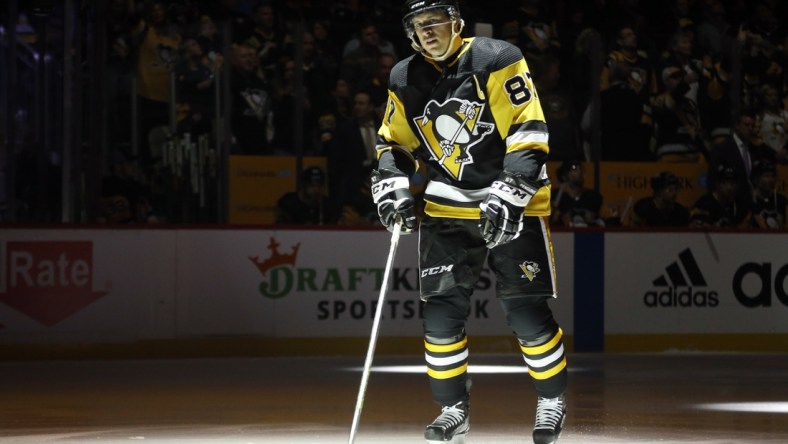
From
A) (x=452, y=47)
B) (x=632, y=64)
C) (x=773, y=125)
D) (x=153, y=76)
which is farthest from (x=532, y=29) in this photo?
(x=452, y=47)

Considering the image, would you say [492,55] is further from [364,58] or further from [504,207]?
[364,58]

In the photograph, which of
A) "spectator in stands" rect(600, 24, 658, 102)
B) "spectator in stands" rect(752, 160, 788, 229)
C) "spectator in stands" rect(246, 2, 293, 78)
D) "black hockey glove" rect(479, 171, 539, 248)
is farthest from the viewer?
"spectator in stands" rect(600, 24, 658, 102)

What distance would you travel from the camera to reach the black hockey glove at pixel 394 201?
5.46m

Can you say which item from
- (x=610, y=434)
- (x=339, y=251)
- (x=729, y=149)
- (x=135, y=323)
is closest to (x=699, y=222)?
(x=729, y=149)

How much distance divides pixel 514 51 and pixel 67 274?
19.3ft

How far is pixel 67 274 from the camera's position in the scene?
1051 centimetres

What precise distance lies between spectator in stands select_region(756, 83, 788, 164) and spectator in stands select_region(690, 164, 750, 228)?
64cm

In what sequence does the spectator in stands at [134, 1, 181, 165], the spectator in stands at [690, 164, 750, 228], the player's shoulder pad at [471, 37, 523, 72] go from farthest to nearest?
A: the spectator in stands at [690, 164, 750, 228] → the spectator in stands at [134, 1, 181, 165] → the player's shoulder pad at [471, 37, 523, 72]

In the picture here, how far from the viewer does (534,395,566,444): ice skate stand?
5.30m

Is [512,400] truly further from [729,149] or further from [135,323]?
[729,149]

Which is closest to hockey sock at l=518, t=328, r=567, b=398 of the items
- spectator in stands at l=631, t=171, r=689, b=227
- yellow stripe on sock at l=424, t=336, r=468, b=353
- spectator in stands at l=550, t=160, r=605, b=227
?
yellow stripe on sock at l=424, t=336, r=468, b=353

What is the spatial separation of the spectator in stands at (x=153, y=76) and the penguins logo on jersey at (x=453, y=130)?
600 cm

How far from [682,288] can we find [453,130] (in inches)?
263

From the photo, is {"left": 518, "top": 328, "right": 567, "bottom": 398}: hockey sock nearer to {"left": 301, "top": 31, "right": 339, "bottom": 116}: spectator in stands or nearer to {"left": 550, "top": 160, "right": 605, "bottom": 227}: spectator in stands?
{"left": 550, "top": 160, "right": 605, "bottom": 227}: spectator in stands
